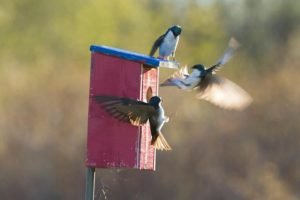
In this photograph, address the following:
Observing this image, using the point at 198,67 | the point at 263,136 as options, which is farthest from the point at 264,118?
the point at 198,67

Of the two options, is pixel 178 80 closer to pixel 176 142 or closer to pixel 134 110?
pixel 134 110

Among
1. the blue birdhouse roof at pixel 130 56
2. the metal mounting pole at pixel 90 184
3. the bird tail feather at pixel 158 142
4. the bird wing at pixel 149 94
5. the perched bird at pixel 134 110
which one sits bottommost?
the metal mounting pole at pixel 90 184

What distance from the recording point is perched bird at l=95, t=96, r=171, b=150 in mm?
6285

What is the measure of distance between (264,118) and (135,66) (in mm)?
6477

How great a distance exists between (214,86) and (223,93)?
0.28ft

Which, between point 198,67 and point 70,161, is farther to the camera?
point 70,161

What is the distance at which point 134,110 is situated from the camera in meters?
6.38

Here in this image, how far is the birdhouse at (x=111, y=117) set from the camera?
21.4 ft

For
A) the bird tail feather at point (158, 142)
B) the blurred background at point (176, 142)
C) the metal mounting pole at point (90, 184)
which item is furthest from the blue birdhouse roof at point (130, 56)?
the blurred background at point (176, 142)

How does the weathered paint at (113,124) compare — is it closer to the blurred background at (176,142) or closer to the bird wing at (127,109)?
the bird wing at (127,109)

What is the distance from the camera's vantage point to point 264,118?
1289 centimetres

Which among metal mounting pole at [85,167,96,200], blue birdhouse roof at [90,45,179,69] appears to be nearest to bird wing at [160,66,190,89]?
blue birdhouse roof at [90,45,179,69]

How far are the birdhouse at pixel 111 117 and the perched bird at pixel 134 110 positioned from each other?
0.10m

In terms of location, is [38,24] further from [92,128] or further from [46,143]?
[92,128]
